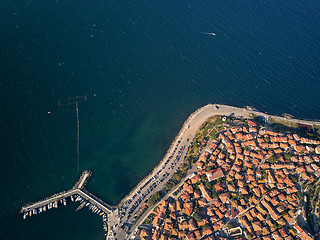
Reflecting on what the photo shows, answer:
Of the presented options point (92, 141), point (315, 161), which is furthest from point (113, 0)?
point (315, 161)

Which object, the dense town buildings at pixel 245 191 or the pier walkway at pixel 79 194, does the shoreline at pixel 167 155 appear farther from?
the dense town buildings at pixel 245 191

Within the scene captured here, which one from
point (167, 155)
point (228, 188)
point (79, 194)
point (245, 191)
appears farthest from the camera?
point (167, 155)

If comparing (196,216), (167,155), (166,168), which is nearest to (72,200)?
(166,168)

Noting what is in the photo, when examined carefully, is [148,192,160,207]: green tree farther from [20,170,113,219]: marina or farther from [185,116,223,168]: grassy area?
[185,116,223,168]: grassy area

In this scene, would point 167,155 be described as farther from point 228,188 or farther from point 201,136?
point 228,188

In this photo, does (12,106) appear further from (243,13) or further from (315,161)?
(243,13)

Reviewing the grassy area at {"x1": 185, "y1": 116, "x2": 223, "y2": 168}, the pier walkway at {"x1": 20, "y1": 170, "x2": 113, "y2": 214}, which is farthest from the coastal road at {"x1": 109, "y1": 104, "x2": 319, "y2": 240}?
the pier walkway at {"x1": 20, "y1": 170, "x2": 113, "y2": 214}
